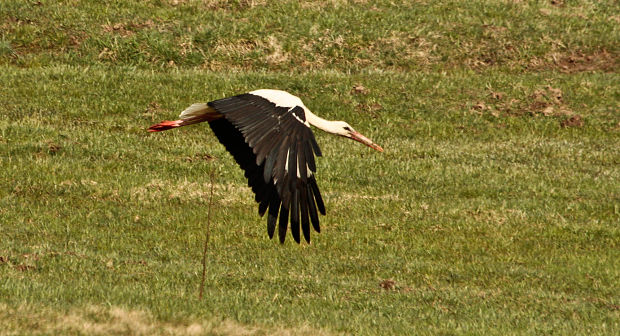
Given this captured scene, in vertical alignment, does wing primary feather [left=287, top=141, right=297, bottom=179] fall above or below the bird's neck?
above

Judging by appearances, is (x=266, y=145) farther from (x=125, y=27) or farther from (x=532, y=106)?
(x=125, y=27)

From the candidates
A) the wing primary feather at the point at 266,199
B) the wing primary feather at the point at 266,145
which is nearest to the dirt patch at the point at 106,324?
the wing primary feather at the point at 266,199

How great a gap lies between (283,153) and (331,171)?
8.40 m

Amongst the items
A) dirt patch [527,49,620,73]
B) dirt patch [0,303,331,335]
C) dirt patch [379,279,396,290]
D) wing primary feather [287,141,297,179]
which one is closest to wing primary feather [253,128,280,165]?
wing primary feather [287,141,297,179]

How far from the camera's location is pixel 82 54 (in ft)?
73.3

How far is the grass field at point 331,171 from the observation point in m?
10.2

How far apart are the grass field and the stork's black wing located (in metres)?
1.00

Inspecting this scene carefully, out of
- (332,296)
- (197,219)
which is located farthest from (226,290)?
(197,219)

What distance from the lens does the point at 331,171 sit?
54.8ft

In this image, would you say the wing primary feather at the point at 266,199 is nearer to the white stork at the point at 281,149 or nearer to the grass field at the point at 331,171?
the white stork at the point at 281,149

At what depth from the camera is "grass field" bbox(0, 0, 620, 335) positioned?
10.2m

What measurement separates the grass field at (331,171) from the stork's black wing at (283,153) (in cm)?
100

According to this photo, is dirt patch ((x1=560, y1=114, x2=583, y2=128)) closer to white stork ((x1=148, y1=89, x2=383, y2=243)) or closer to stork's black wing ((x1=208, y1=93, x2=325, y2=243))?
white stork ((x1=148, y1=89, x2=383, y2=243))

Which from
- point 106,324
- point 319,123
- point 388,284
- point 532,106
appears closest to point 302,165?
point 319,123
